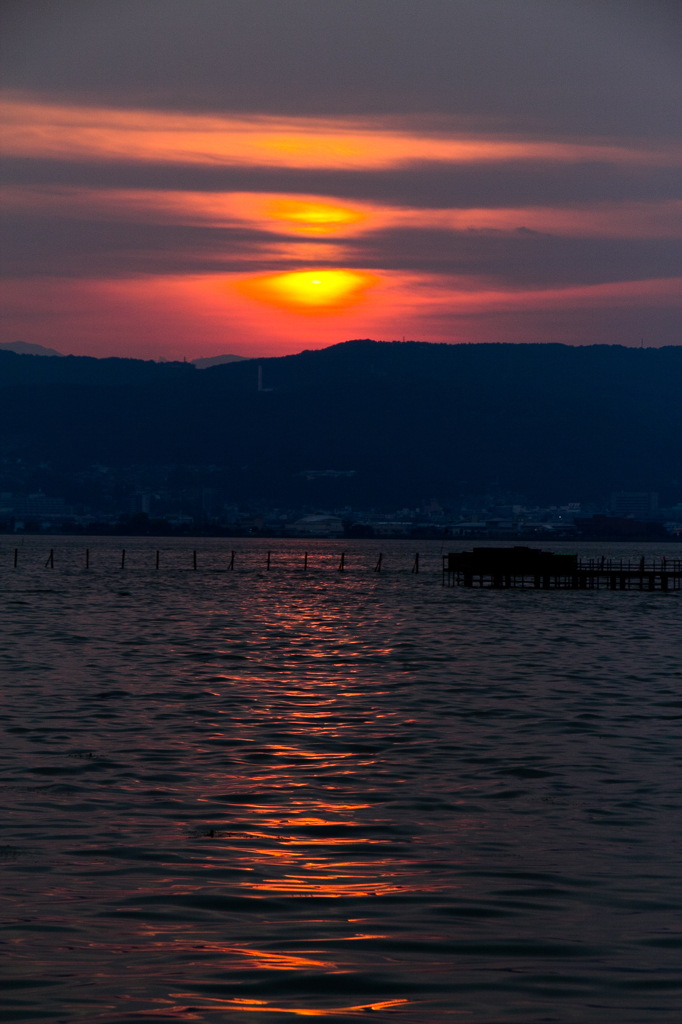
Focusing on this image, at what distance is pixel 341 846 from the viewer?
1470 cm

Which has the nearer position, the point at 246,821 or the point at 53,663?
the point at 246,821

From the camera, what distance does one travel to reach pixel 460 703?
92.6 feet

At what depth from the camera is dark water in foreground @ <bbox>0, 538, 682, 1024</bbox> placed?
975cm

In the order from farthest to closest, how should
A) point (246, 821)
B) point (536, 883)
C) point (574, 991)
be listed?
point (246, 821)
point (536, 883)
point (574, 991)

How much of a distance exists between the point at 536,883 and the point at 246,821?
425 centimetres

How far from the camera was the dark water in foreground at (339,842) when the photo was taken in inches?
384

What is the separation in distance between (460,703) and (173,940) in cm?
1781

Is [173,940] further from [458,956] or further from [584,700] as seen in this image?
[584,700]

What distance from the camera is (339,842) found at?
14.9m

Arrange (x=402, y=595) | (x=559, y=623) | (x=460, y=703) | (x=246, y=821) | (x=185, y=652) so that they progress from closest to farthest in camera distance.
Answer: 1. (x=246, y=821)
2. (x=460, y=703)
3. (x=185, y=652)
4. (x=559, y=623)
5. (x=402, y=595)

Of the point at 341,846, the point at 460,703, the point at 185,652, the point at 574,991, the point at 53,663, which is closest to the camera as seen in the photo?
the point at 574,991

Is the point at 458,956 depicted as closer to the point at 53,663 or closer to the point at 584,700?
the point at 584,700

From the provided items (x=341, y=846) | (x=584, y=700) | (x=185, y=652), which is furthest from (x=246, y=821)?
(x=185, y=652)

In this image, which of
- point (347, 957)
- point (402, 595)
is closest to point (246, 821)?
point (347, 957)
